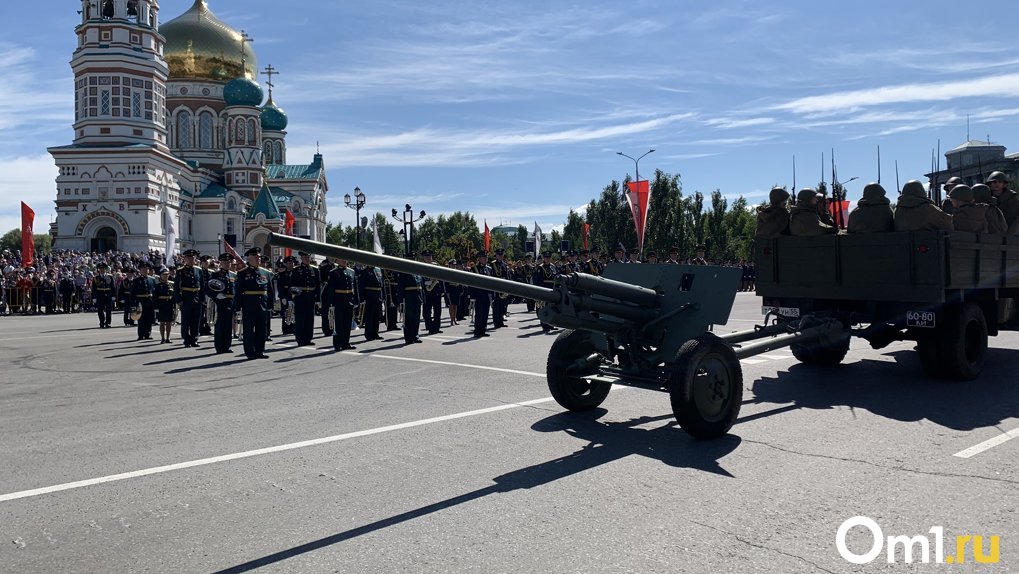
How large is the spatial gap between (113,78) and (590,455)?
62.8 m

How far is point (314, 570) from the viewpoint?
3881 mm

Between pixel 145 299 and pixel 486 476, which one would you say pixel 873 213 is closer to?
pixel 486 476

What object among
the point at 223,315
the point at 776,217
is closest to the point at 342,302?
the point at 223,315

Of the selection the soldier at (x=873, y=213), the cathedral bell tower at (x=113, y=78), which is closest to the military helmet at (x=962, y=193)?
the soldier at (x=873, y=213)

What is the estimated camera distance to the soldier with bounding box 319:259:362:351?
1437 cm

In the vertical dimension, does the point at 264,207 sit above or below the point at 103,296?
above

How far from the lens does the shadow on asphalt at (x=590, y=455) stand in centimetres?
439

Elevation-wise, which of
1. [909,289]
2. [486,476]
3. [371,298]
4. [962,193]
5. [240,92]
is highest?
[240,92]

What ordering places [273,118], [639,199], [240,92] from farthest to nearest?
[273,118] → [240,92] → [639,199]

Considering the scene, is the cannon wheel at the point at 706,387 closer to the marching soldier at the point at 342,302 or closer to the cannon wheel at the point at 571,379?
the cannon wheel at the point at 571,379

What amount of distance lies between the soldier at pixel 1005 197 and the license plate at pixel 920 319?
2541 millimetres

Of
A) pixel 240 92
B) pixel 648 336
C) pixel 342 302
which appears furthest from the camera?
pixel 240 92

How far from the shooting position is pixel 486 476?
5496 mm

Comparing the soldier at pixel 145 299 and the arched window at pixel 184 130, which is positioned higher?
the arched window at pixel 184 130
